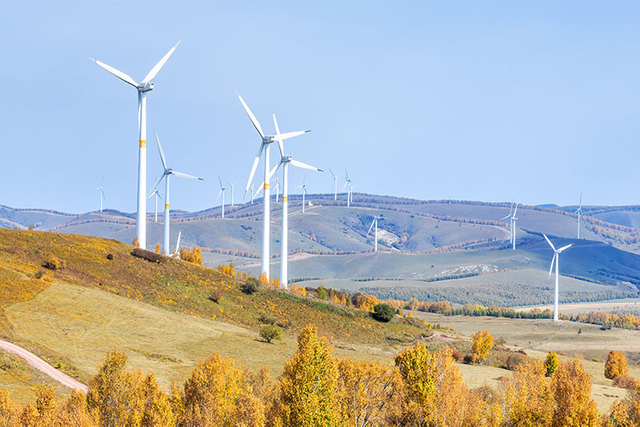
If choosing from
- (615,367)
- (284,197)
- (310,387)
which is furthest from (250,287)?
(310,387)

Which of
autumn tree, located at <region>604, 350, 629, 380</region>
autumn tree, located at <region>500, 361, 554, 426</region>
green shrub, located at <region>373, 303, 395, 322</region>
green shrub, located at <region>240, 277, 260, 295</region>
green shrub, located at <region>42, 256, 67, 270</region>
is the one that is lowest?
autumn tree, located at <region>604, 350, 629, 380</region>

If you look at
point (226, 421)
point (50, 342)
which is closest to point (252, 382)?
point (226, 421)

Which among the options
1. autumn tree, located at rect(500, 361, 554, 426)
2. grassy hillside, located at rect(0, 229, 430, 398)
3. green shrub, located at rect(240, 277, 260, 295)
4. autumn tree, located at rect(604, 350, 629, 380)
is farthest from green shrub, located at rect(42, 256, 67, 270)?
autumn tree, located at rect(604, 350, 629, 380)

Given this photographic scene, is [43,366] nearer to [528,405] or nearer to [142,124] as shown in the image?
[528,405]

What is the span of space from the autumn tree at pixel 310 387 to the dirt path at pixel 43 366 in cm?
2074

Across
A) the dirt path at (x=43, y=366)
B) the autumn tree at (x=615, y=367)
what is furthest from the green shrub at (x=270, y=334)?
the autumn tree at (x=615, y=367)

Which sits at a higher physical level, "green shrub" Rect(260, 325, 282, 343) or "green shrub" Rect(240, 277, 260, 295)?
"green shrub" Rect(240, 277, 260, 295)

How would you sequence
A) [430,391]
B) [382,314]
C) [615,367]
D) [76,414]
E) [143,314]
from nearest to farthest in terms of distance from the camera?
[76,414]
[430,391]
[143,314]
[615,367]
[382,314]

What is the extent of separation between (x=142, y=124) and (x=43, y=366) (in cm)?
6698

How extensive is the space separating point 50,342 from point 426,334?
3360 inches

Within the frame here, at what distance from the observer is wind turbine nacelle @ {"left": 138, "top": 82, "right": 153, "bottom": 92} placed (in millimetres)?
129125

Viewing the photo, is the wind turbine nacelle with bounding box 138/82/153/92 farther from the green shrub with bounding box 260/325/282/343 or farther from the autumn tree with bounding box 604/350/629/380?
the autumn tree with bounding box 604/350/629/380

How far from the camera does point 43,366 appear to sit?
69.2 m

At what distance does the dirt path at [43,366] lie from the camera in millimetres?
66062
